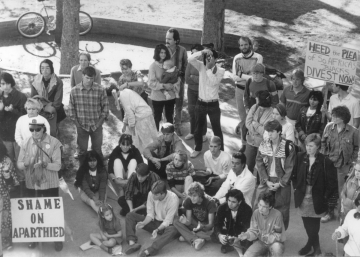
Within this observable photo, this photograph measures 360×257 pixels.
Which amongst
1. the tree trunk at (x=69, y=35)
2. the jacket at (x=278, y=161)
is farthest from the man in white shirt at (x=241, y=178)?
the tree trunk at (x=69, y=35)

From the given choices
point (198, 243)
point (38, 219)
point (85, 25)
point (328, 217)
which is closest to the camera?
point (38, 219)

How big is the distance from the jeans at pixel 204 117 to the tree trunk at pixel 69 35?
161 inches

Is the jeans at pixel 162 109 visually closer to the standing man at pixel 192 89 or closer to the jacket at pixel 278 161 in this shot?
the standing man at pixel 192 89

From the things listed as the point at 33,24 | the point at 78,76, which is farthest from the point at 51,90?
the point at 33,24

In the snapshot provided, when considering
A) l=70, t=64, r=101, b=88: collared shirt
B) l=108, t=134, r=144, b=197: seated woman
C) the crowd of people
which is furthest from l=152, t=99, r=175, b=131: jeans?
l=108, t=134, r=144, b=197: seated woman

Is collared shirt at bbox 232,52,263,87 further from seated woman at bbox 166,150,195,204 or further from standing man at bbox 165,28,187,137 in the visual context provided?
seated woman at bbox 166,150,195,204

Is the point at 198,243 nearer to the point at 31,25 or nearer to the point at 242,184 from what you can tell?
the point at 242,184

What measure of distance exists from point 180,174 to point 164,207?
2.62ft

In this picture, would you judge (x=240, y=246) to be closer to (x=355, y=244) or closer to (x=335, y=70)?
(x=355, y=244)

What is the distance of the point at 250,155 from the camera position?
35.4ft

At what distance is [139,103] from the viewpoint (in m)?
11.3

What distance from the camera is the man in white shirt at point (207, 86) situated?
11438 mm

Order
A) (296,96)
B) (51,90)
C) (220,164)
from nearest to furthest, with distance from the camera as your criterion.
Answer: (220,164) < (296,96) < (51,90)

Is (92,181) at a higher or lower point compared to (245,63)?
lower
